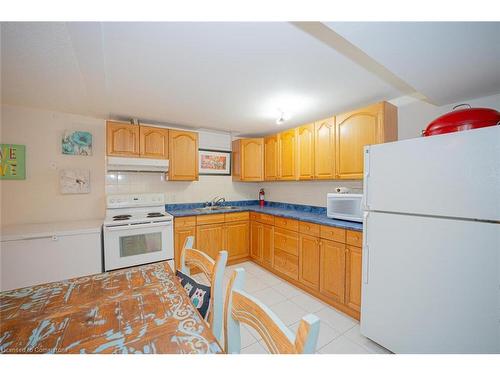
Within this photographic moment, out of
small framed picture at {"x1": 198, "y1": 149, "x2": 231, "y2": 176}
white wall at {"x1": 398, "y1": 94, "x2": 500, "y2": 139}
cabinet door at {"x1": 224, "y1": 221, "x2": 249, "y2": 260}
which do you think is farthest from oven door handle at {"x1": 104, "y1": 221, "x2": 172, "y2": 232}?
white wall at {"x1": 398, "y1": 94, "x2": 500, "y2": 139}

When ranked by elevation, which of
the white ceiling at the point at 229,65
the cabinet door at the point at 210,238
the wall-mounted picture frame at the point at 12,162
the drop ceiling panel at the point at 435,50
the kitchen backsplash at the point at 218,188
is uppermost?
the white ceiling at the point at 229,65

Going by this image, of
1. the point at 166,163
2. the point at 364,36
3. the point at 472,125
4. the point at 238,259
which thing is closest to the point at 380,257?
the point at 472,125

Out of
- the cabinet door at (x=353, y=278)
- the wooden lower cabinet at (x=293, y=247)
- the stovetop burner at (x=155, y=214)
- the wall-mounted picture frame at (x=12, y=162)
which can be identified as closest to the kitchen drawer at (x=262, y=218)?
the wooden lower cabinet at (x=293, y=247)

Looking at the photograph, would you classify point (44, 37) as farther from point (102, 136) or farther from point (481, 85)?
point (481, 85)

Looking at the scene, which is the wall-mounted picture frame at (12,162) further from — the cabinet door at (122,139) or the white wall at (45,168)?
the cabinet door at (122,139)

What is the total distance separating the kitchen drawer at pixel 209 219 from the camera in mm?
2858

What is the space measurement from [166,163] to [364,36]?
8.15ft

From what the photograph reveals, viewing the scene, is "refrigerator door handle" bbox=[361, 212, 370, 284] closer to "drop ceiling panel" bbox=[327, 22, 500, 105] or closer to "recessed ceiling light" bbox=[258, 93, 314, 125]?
"drop ceiling panel" bbox=[327, 22, 500, 105]

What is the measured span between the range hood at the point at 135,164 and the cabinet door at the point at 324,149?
6.52ft

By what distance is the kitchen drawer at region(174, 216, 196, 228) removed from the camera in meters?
2.71

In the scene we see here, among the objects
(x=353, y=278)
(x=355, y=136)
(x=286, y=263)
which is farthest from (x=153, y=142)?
(x=353, y=278)

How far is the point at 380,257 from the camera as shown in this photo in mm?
1494

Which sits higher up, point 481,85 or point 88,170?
point 481,85
